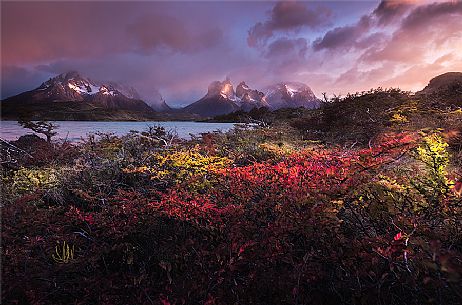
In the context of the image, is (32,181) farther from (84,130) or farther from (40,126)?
(84,130)

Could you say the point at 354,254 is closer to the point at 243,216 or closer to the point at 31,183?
the point at 243,216

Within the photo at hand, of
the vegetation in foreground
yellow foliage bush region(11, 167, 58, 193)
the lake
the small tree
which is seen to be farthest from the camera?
the lake

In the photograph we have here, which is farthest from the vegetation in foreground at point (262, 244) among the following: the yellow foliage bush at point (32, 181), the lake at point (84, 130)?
the lake at point (84, 130)

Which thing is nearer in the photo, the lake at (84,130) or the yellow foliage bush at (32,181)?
the yellow foliage bush at (32,181)

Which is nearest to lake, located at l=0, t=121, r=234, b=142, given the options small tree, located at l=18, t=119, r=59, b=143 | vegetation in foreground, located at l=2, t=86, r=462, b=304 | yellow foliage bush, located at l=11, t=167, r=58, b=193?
Answer: small tree, located at l=18, t=119, r=59, b=143

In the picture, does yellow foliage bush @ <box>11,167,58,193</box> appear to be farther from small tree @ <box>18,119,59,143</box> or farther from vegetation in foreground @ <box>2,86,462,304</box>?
small tree @ <box>18,119,59,143</box>

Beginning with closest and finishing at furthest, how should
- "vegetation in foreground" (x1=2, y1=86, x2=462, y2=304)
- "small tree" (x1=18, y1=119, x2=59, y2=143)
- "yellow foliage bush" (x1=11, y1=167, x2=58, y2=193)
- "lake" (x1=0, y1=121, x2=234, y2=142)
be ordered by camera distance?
"vegetation in foreground" (x1=2, y1=86, x2=462, y2=304) → "yellow foliage bush" (x1=11, y1=167, x2=58, y2=193) → "small tree" (x1=18, y1=119, x2=59, y2=143) → "lake" (x1=0, y1=121, x2=234, y2=142)

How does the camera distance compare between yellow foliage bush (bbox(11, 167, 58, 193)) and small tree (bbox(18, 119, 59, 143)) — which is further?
small tree (bbox(18, 119, 59, 143))

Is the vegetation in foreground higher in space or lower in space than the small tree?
lower

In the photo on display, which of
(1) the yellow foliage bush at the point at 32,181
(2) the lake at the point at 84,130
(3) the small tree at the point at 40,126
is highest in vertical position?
(3) the small tree at the point at 40,126

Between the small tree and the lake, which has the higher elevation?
the small tree

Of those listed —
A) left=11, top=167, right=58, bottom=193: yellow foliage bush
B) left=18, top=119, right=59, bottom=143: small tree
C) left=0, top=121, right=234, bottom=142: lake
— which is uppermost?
left=18, top=119, right=59, bottom=143: small tree

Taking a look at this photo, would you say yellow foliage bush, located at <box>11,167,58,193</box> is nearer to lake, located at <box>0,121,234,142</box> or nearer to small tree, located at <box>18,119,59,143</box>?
small tree, located at <box>18,119,59,143</box>

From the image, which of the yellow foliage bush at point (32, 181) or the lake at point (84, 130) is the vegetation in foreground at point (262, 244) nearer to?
the yellow foliage bush at point (32, 181)
